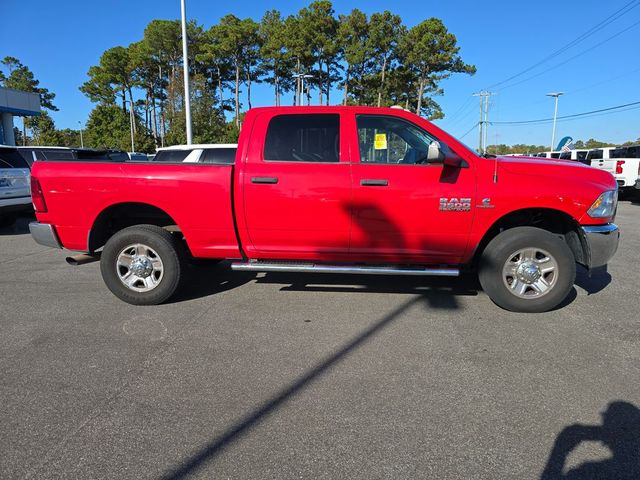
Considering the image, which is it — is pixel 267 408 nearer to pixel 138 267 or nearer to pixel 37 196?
pixel 138 267

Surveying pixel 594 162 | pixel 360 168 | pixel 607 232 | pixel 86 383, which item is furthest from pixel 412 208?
pixel 594 162

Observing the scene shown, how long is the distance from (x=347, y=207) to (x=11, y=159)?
8.97 m

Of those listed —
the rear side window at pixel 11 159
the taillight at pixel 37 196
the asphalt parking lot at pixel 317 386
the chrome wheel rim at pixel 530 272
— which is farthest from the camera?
the rear side window at pixel 11 159

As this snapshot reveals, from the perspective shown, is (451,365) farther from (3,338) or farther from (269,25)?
(269,25)

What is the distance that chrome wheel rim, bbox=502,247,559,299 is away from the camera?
14.2ft

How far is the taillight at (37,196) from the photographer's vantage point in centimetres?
459

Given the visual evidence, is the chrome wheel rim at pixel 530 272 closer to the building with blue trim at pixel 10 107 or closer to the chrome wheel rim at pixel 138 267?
the chrome wheel rim at pixel 138 267

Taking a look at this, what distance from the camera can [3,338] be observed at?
3.88 m

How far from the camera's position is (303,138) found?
179 inches

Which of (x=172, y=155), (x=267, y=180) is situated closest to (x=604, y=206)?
(x=267, y=180)

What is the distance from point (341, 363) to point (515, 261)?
7.29 ft

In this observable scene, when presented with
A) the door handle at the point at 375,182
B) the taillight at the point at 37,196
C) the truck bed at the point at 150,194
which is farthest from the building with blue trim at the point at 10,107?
the door handle at the point at 375,182

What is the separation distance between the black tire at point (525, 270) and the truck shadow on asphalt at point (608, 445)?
1629mm

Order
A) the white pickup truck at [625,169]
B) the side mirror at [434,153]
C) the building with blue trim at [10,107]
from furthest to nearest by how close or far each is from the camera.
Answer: the building with blue trim at [10,107] < the white pickup truck at [625,169] < the side mirror at [434,153]
